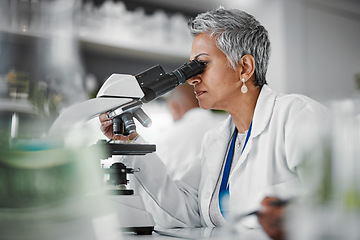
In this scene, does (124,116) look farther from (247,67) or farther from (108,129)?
(247,67)

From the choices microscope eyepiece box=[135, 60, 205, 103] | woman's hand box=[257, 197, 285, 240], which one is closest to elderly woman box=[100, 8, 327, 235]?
microscope eyepiece box=[135, 60, 205, 103]

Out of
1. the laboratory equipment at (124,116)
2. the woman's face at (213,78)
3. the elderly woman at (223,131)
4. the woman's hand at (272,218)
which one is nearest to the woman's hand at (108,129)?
the elderly woman at (223,131)

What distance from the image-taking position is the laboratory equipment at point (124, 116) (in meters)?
1.08

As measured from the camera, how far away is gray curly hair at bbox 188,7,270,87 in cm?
143

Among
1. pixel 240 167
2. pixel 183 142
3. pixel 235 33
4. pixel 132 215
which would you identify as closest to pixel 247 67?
pixel 235 33

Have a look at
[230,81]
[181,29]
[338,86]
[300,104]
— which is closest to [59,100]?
[181,29]

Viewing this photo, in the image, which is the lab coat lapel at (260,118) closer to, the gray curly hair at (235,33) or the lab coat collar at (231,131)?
the lab coat collar at (231,131)

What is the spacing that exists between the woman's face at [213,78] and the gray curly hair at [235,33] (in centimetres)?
2

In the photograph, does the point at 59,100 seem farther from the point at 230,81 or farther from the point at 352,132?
the point at 352,132

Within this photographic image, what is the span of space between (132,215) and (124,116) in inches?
11.3

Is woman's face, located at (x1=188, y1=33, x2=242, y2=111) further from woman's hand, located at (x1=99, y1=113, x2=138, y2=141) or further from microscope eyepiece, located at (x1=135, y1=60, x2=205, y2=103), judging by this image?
woman's hand, located at (x1=99, y1=113, x2=138, y2=141)

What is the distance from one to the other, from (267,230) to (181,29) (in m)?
2.75

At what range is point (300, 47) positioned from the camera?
124 inches

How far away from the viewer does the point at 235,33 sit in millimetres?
1432
